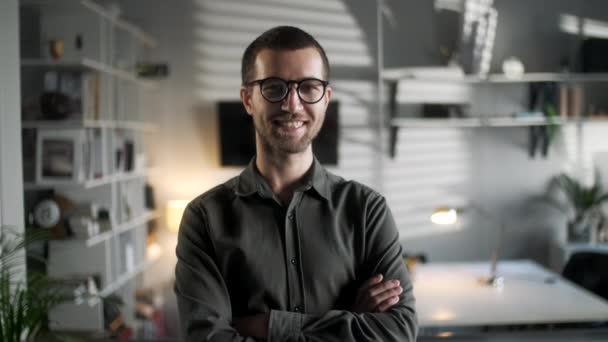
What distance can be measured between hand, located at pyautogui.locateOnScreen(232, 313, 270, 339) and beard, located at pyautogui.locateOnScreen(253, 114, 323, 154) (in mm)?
438

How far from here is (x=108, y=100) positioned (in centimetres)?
390

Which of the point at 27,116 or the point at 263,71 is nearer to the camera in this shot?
the point at 263,71

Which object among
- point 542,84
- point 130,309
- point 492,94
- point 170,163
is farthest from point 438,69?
point 130,309

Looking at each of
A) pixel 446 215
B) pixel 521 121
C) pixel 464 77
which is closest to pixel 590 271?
pixel 446 215

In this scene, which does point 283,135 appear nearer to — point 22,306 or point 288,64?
point 288,64

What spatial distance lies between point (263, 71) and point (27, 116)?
2501 millimetres

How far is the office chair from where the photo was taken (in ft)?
11.2

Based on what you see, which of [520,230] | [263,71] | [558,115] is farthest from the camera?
[520,230]

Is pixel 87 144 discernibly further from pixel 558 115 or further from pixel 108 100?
pixel 558 115

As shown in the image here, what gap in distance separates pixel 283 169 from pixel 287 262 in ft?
0.86

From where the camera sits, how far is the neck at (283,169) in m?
1.58

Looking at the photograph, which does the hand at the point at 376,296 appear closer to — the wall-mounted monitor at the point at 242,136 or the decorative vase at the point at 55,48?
the decorative vase at the point at 55,48

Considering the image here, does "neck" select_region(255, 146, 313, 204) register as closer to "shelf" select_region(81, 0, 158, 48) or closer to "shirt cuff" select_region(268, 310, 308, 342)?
"shirt cuff" select_region(268, 310, 308, 342)

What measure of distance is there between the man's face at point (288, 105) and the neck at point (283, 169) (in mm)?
96
